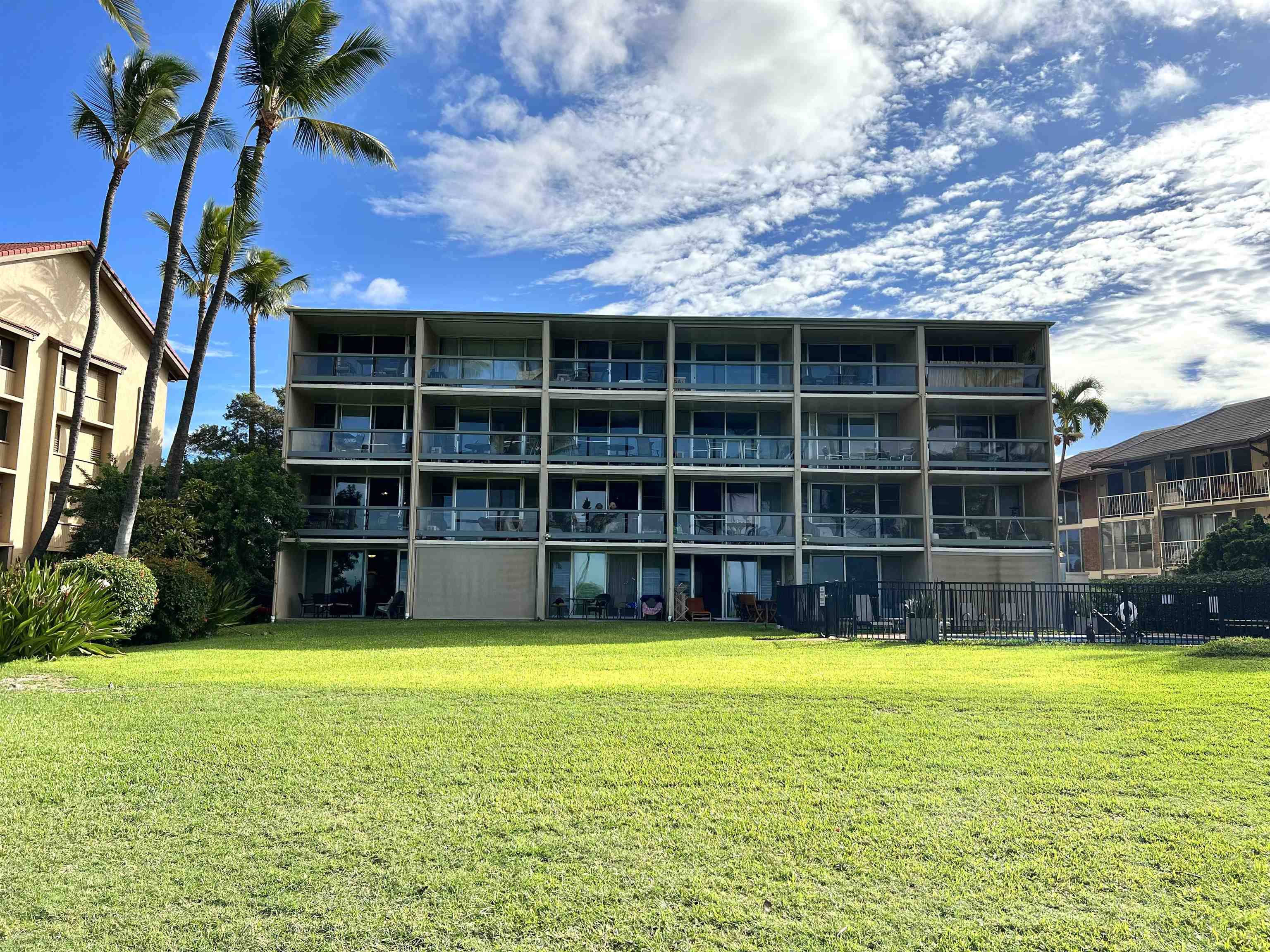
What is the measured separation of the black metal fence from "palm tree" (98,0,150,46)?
66.8 ft

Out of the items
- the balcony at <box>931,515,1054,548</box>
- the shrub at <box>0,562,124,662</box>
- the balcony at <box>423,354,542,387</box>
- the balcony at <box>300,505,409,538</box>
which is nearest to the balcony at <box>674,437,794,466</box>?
the balcony at <box>931,515,1054,548</box>

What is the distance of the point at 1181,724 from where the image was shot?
7883 millimetres

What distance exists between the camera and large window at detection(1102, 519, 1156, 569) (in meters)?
37.3

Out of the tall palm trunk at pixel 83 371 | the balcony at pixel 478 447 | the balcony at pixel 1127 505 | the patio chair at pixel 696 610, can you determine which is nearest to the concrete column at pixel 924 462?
the patio chair at pixel 696 610

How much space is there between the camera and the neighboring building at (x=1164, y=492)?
32688mm

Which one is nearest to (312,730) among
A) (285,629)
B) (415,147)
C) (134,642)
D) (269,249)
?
(134,642)

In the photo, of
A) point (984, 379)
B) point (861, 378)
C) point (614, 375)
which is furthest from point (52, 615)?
point (984, 379)

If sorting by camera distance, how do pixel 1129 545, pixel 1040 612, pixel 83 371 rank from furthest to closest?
pixel 1129 545
pixel 83 371
pixel 1040 612

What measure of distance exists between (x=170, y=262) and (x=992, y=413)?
78.4 ft

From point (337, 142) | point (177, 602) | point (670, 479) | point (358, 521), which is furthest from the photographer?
point (670, 479)

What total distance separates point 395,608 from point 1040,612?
17.2 m

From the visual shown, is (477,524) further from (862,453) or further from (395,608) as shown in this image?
(862,453)

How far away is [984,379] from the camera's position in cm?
2753

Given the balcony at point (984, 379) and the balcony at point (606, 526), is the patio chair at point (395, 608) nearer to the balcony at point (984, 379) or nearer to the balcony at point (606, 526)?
the balcony at point (606, 526)
